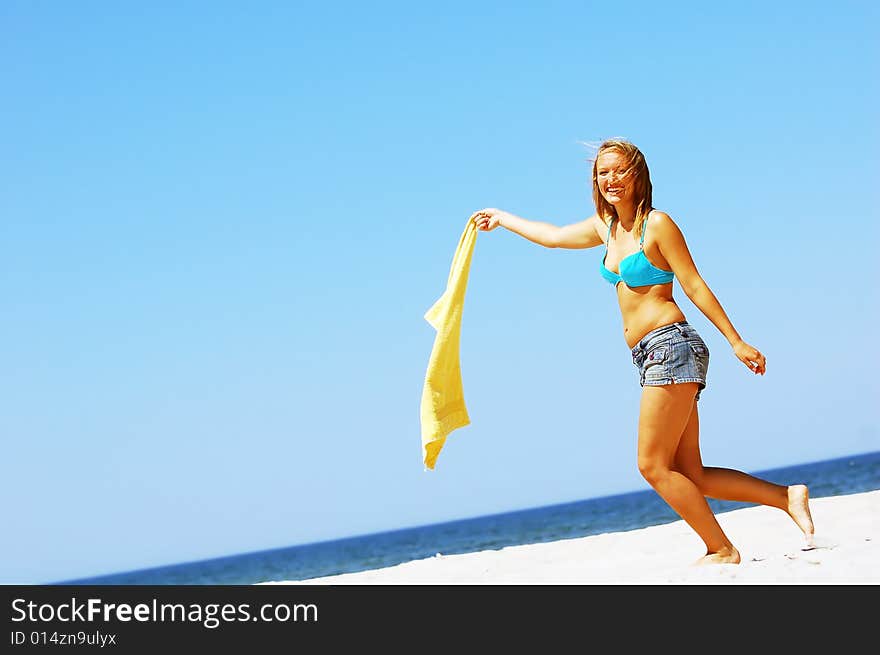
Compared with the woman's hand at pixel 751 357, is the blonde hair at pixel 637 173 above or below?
above

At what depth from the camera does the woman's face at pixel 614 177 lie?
17.5 feet

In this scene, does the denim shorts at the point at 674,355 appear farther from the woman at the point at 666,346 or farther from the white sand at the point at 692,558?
the white sand at the point at 692,558

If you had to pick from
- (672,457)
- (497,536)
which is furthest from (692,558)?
(497,536)

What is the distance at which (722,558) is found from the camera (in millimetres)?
5234

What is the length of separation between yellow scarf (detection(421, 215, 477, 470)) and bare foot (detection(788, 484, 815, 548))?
6.43ft

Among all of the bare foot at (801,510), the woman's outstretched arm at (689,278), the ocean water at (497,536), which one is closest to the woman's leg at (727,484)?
the bare foot at (801,510)

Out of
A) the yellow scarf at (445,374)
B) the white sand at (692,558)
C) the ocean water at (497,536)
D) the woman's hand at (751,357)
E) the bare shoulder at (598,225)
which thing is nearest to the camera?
the white sand at (692,558)

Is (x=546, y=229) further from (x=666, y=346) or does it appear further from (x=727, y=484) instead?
(x=727, y=484)
